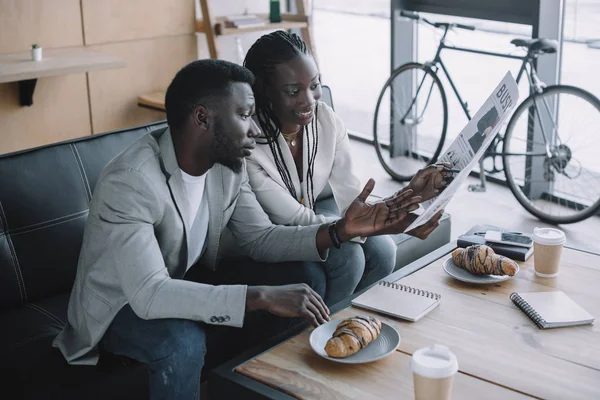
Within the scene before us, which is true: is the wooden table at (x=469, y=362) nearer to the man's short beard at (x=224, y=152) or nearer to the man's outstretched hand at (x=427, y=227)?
the man's outstretched hand at (x=427, y=227)

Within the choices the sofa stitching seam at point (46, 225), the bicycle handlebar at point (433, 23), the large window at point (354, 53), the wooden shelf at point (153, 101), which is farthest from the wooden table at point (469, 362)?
the large window at point (354, 53)

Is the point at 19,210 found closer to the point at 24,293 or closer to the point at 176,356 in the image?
the point at 24,293

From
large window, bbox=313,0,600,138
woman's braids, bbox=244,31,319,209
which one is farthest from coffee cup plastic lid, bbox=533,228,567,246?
large window, bbox=313,0,600,138

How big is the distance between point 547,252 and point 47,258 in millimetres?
1250

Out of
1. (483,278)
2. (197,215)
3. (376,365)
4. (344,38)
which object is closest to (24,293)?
(197,215)

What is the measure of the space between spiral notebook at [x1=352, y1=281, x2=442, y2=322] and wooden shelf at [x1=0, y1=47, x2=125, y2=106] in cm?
219

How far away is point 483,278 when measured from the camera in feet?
6.26

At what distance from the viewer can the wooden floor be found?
358 centimetres

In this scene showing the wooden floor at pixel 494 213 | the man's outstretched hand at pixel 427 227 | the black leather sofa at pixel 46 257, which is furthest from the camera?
the wooden floor at pixel 494 213

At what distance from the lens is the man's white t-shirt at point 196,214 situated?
1.90m

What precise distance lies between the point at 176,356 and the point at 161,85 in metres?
3.09

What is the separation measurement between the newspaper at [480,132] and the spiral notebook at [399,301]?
5.7 inches

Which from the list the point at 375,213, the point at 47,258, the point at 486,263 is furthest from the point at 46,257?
the point at 486,263

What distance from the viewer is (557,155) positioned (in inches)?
144
